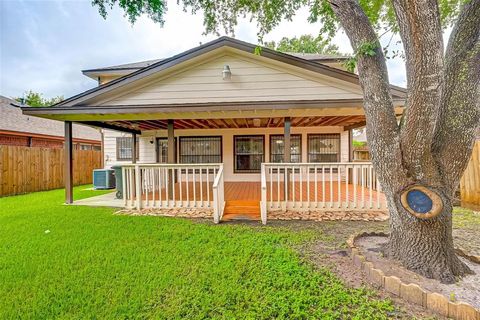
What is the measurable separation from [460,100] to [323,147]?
7.29 meters

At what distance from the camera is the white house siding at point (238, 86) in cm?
626

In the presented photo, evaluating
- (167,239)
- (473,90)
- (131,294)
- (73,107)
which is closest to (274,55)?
(473,90)

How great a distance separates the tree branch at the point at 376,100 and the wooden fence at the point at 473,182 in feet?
17.1

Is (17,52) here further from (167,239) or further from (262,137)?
(167,239)

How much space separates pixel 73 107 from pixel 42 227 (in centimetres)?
318

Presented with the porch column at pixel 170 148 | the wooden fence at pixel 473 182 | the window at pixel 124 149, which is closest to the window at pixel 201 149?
the window at pixel 124 149

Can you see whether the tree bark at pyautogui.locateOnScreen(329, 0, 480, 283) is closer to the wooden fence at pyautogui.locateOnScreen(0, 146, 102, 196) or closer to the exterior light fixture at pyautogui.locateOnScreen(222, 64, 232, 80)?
the exterior light fixture at pyautogui.locateOnScreen(222, 64, 232, 80)

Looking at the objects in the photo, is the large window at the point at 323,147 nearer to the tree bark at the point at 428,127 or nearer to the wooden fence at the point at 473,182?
the wooden fence at the point at 473,182

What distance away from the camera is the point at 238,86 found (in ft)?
21.1

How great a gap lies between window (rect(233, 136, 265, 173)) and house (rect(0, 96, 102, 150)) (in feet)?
39.3

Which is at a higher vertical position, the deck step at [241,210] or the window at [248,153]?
Answer: the window at [248,153]

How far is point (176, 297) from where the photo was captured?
8.22ft

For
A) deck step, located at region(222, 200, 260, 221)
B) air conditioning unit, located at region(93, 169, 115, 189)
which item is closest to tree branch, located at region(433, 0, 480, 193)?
deck step, located at region(222, 200, 260, 221)

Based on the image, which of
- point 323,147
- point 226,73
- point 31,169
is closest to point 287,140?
point 226,73
